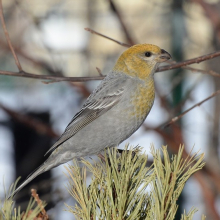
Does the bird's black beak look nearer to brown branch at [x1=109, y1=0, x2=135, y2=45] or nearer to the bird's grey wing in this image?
the bird's grey wing

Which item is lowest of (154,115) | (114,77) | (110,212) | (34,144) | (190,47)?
(110,212)

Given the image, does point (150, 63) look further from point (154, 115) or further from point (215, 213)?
point (154, 115)

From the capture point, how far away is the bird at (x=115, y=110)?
332 centimetres

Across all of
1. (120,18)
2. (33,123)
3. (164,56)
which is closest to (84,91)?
(33,123)

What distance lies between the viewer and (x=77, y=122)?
11.8 ft

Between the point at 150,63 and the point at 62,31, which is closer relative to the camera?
the point at 150,63

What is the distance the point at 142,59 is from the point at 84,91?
2.73ft

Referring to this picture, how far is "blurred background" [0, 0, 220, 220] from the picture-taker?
4008mm

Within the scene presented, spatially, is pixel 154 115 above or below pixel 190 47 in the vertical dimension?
below

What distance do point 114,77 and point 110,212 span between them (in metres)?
1.96

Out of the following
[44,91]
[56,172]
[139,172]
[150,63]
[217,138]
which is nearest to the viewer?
[139,172]

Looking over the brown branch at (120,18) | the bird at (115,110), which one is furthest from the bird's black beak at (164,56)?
the brown branch at (120,18)

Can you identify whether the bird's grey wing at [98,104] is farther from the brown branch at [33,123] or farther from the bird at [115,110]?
the brown branch at [33,123]

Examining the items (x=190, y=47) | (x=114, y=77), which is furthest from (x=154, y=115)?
(x=114, y=77)
